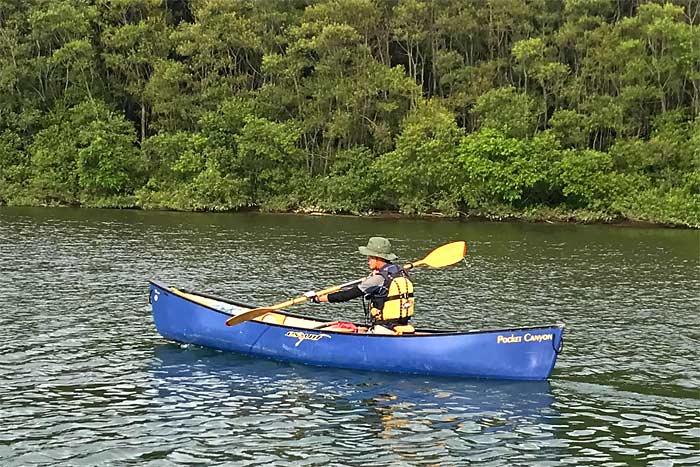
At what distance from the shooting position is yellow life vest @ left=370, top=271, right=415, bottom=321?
14828 mm

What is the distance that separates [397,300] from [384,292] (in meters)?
0.27

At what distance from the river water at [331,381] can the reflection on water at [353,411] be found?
0.13ft

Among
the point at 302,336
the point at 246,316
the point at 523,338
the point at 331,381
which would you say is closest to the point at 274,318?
the point at 246,316

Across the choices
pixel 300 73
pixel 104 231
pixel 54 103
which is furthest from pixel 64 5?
pixel 104 231

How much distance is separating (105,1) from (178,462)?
54661 millimetres

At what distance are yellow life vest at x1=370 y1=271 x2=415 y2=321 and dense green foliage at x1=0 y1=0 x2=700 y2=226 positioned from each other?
33645mm

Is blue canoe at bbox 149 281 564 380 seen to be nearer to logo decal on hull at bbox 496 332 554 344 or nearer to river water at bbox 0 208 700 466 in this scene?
logo decal on hull at bbox 496 332 554 344

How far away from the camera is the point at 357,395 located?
13.9 m

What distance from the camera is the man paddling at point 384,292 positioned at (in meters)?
14.8

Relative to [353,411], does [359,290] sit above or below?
above

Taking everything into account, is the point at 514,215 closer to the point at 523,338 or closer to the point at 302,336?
the point at 302,336

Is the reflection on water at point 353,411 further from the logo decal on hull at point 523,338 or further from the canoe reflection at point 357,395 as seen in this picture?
the logo decal on hull at point 523,338

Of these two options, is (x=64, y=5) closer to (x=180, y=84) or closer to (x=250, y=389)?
(x=180, y=84)

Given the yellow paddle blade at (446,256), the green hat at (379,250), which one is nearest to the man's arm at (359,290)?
the green hat at (379,250)
